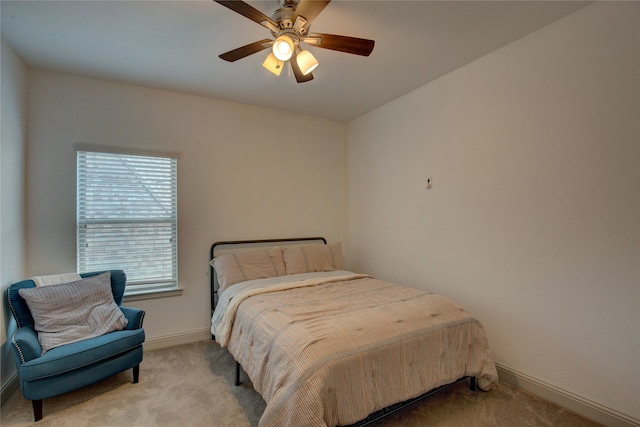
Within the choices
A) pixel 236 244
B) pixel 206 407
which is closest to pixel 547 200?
pixel 206 407

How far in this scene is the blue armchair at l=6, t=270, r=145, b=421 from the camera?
1.97 metres

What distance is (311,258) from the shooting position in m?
3.60

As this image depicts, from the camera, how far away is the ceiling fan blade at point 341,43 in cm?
185

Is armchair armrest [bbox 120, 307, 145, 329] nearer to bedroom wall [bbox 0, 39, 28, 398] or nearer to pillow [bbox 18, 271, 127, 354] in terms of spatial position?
pillow [bbox 18, 271, 127, 354]

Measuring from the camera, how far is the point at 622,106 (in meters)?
1.91

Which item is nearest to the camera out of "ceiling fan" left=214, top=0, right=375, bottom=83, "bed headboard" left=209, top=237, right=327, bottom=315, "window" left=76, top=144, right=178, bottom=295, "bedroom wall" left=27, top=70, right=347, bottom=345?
"ceiling fan" left=214, top=0, right=375, bottom=83

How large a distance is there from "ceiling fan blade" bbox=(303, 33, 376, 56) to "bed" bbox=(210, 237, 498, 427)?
177 centimetres

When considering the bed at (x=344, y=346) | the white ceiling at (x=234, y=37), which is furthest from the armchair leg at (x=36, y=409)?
the white ceiling at (x=234, y=37)

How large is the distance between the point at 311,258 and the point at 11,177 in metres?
2.80

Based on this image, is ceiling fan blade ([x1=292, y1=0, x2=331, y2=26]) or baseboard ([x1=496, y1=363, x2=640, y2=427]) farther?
baseboard ([x1=496, y1=363, x2=640, y2=427])

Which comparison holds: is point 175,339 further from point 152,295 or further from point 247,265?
point 247,265

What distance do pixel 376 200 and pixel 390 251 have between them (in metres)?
0.70

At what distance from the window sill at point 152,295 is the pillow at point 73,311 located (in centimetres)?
42

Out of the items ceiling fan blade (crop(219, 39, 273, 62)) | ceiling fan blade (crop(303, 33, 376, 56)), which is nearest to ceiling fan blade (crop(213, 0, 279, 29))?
ceiling fan blade (crop(219, 39, 273, 62))
